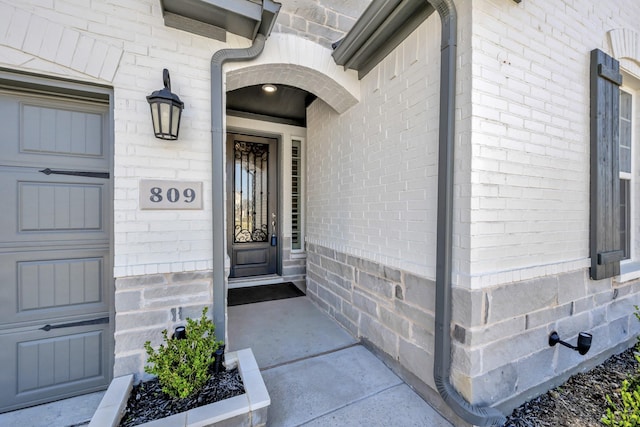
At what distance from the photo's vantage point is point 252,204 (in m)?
4.36

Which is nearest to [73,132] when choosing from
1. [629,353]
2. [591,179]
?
[591,179]

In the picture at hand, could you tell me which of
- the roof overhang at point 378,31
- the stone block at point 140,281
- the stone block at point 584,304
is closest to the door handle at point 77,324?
the stone block at point 140,281

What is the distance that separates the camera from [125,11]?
5.76 ft

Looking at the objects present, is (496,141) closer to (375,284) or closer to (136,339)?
(375,284)

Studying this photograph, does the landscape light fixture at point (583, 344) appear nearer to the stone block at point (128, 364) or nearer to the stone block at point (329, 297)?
the stone block at point (329, 297)

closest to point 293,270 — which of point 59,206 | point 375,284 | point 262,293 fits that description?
point 262,293

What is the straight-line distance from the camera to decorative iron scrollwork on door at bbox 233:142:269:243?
4.26 m

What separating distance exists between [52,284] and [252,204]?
108 inches

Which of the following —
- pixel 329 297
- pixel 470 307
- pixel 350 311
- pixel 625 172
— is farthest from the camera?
pixel 329 297

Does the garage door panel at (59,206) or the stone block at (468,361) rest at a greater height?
the garage door panel at (59,206)

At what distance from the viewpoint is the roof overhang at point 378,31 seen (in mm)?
1851

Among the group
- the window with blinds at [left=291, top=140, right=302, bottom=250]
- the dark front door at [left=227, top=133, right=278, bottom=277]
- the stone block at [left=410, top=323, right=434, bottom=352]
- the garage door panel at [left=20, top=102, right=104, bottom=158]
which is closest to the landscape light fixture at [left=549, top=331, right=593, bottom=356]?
the stone block at [left=410, top=323, right=434, bottom=352]

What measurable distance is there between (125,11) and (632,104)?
479 cm

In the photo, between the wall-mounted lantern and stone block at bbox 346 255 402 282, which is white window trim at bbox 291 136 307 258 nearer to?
stone block at bbox 346 255 402 282
